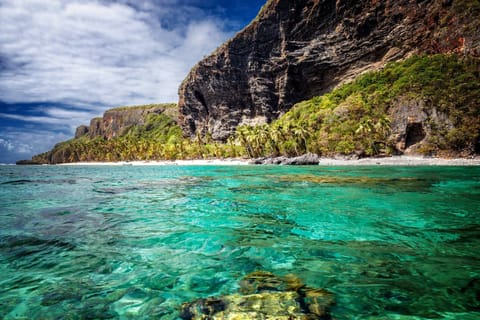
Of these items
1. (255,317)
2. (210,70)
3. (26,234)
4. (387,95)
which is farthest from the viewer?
(210,70)

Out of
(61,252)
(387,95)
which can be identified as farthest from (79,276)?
(387,95)

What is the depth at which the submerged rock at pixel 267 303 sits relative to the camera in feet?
10.9

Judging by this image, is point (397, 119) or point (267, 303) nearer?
point (267, 303)

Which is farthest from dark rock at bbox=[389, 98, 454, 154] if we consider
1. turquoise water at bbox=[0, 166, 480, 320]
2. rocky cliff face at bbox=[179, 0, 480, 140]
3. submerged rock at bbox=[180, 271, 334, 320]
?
submerged rock at bbox=[180, 271, 334, 320]

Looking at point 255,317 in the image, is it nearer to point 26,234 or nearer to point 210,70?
point 26,234

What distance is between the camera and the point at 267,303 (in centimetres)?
356

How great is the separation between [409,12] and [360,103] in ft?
154

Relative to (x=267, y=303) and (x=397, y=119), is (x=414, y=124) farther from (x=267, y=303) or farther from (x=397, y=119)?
(x=267, y=303)

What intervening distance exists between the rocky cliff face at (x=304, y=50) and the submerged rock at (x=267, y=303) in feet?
295

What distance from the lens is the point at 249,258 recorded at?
5602 millimetres

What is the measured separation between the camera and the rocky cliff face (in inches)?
3239

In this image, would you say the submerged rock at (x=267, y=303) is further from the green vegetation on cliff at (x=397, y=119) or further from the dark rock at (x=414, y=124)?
the dark rock at (x=414, y=124)

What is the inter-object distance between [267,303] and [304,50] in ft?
409

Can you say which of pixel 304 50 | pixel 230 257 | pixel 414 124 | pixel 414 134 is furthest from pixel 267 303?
pixel 304 50
